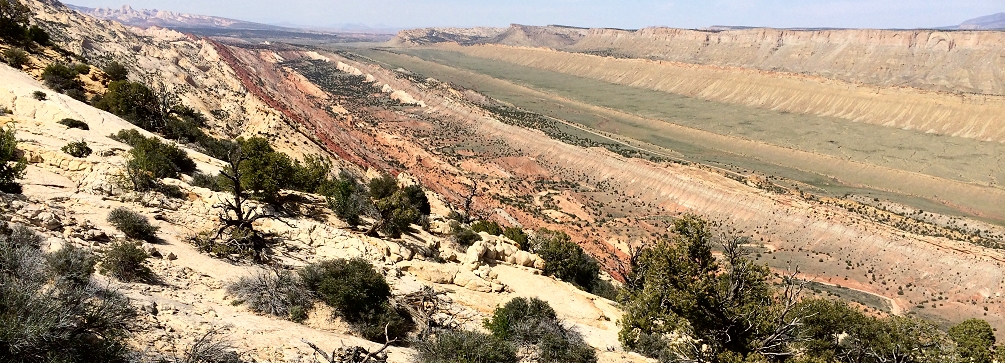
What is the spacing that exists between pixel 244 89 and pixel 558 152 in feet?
146

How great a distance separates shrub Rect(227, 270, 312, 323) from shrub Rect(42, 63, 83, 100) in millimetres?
24415

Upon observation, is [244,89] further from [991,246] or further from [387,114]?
[991,246]

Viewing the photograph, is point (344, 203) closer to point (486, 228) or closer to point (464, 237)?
point (464, 237)

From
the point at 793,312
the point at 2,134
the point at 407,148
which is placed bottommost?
the point at 407,148

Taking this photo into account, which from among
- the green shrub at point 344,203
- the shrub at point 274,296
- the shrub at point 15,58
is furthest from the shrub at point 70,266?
the shrub at point 15,58

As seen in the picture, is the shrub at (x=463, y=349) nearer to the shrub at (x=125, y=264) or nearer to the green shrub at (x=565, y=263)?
the shrub at (x=125, y=264)

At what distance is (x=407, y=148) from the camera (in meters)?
64.1

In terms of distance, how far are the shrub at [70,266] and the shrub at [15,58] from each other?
27.3 m

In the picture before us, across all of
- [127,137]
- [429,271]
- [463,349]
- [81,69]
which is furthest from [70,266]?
[81,69]

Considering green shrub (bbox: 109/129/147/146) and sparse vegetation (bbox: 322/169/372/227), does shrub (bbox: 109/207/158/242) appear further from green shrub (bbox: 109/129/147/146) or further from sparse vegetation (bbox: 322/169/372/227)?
green shrub (bbox: 109/129/147/146)

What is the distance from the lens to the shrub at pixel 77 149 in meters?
17.6

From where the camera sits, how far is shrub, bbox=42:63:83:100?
27406 millimetres

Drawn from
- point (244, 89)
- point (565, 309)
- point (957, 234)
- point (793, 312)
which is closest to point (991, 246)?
point (957, 234)

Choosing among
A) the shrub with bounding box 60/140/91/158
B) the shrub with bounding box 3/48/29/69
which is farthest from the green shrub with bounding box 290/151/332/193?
the shrub with bounding box 3/48/29/69
